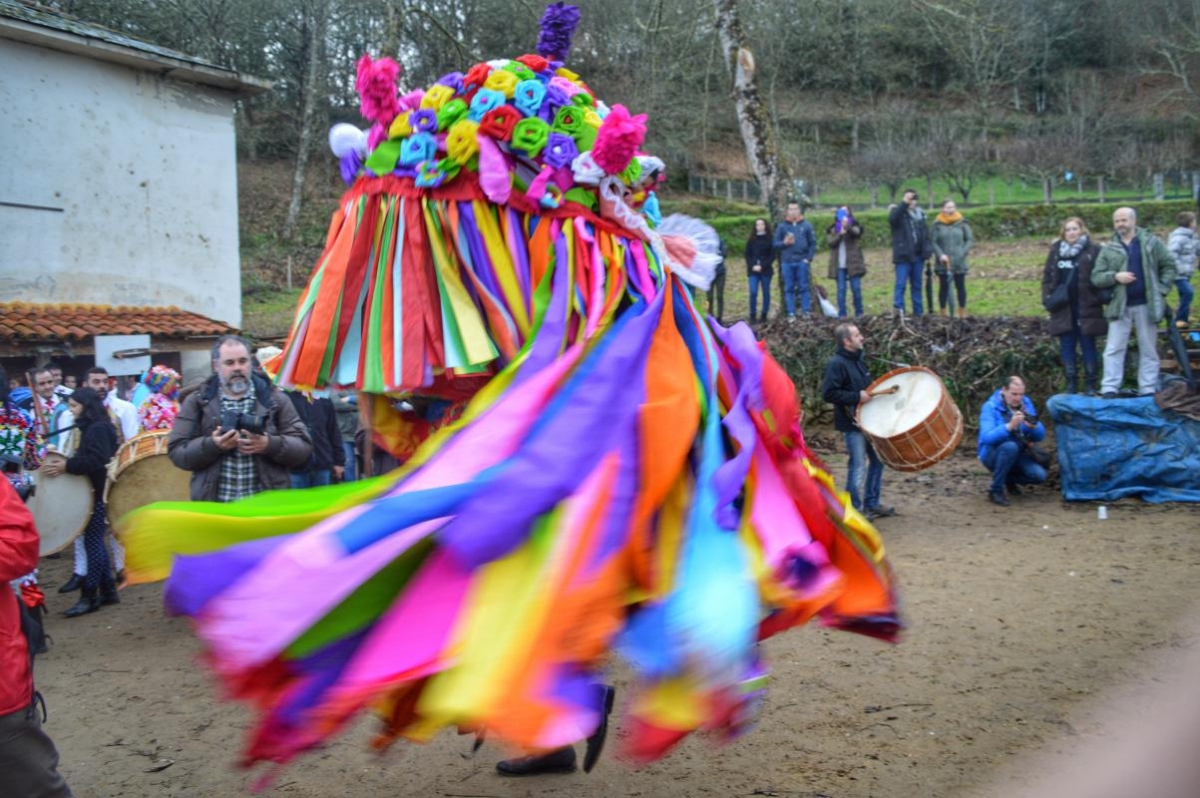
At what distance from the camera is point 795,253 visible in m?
14.6

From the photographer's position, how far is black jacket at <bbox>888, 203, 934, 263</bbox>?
1391 cm

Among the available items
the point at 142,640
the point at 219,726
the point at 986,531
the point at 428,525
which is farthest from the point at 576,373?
the point at 986,531

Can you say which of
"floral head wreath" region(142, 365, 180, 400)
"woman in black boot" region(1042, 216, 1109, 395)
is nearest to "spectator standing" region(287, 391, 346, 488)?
"floral head wreath" region(142, 365, 180, 400)

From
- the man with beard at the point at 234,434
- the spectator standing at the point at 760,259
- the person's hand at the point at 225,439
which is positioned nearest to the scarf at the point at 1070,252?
the spectator standing at the point at 760,259

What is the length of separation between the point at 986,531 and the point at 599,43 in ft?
89.4

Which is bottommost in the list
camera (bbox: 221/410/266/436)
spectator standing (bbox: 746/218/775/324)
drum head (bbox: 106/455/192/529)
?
drum head (bbox: 106/455/192/529)

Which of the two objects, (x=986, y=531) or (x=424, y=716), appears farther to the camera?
(x=986, y=531)

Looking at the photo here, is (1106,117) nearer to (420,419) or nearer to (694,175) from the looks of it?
(694,175)

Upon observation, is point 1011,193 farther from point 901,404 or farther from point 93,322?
point 901,404

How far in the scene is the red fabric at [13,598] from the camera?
3163 mm

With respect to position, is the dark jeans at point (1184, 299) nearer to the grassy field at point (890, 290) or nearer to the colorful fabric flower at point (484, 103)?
the grassy field at point (890, 290)

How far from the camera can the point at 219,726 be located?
5090 millimetres

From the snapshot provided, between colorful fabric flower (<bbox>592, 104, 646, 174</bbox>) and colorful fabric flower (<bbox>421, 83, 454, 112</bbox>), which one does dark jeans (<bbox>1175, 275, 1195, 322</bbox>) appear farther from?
colorful fabric flower (<bbox>421, 83, 454, 112</bbox>)

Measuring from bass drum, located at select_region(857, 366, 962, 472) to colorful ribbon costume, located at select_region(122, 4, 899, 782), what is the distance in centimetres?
563
